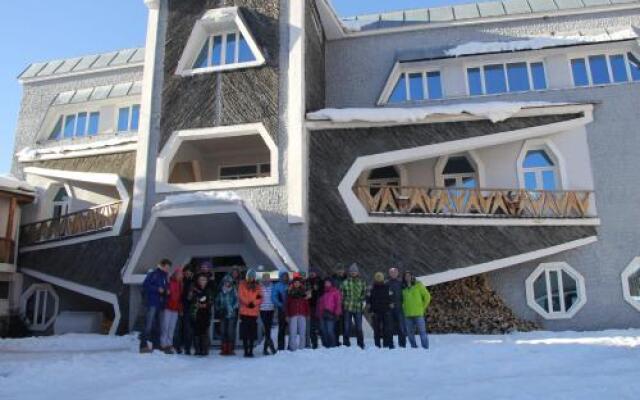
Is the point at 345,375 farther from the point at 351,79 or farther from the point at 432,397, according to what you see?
the point at 351,79

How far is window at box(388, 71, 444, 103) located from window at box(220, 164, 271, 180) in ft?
14.9

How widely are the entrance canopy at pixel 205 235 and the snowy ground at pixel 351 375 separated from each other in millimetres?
3817

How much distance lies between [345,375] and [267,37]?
1004cm

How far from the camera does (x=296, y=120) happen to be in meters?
12.8

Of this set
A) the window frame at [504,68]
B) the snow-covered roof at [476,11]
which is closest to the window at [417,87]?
the window frame at [504,68]

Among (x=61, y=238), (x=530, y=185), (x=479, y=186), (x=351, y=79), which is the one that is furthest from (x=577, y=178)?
(x=61, y=238)

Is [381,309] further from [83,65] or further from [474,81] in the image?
[83,65]

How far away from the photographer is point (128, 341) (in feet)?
37.1

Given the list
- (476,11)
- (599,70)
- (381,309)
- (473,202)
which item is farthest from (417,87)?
(381,309)

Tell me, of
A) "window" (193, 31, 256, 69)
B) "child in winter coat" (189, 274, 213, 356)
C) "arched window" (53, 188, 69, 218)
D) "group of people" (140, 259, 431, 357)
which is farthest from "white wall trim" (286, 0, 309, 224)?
"arched window" (53, 188, 69, 218)

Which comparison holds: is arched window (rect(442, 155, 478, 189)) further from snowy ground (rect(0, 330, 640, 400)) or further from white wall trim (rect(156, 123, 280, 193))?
snowy ground (rect(0, 330, 640, 400))

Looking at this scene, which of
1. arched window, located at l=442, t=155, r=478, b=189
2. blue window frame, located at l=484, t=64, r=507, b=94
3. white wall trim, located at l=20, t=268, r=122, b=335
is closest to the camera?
white wall trim, located at l=20, t=268, r=122, b=335

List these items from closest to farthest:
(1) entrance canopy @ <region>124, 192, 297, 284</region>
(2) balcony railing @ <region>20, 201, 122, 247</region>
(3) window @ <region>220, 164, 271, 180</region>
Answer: (1) entrance canopy @ <region>124, 192, 297, 284</region>, (2) balcony railing @ <region>20, 201, 122, 247</region>, (3) window @ <region>220, 164, 271, 180</region>

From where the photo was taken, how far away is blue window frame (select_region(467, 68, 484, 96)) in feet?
51.4
